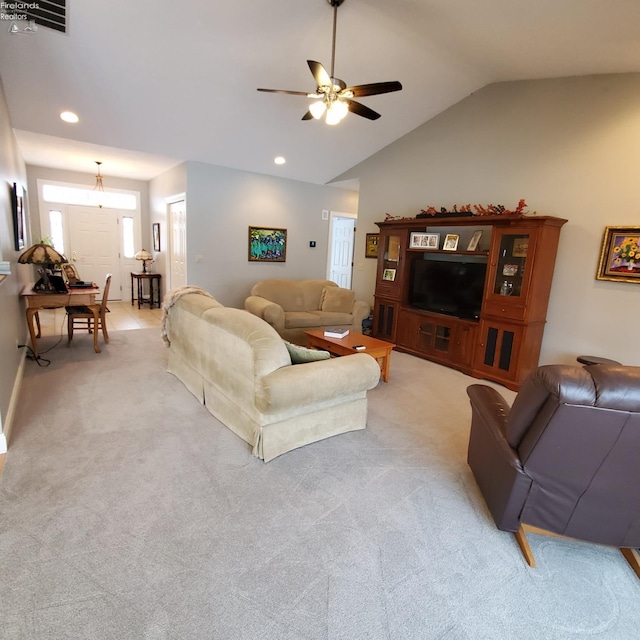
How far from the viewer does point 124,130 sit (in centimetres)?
448

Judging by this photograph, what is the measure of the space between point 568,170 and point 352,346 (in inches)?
115

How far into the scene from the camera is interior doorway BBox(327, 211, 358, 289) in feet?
23.8

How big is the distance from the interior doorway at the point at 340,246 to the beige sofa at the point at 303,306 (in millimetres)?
1698

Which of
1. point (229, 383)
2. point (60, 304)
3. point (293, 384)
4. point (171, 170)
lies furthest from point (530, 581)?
point (171, 170)

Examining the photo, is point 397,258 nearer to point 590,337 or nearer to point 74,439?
point 590,337

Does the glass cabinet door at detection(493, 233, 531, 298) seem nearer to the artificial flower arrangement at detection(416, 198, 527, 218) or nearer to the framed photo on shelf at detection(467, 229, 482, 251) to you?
the artificial flower arrangement at detection(416, 198, 527, 218)

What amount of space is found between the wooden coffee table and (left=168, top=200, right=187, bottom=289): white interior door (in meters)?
2.87

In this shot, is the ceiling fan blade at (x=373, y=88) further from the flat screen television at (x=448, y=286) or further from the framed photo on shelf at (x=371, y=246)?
the framed photo on shelf at (x=371, y=246)

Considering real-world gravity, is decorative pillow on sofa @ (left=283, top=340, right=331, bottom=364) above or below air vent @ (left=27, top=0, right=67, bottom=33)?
below

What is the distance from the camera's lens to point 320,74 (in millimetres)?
2664

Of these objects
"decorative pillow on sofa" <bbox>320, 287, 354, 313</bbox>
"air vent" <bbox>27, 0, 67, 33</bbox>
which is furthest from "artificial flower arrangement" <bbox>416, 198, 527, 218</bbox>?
"air vent" <bbox>27, 0, 67, 33</bbox>

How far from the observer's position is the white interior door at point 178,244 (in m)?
5.82

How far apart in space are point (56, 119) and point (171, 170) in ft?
7.00

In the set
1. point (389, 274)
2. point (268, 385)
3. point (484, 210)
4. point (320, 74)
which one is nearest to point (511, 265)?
point (484, 210)
